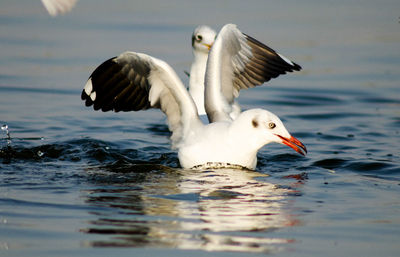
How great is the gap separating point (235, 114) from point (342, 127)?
6.10 ft

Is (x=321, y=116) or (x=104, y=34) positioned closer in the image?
(x=321, y=116)

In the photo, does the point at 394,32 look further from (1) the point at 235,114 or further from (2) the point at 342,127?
(1) the point at 235,114

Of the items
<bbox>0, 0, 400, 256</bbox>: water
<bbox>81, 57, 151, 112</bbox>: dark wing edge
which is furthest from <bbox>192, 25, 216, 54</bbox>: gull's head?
<bbox>81, 57, 151, 112</bbox>: dark wing edge

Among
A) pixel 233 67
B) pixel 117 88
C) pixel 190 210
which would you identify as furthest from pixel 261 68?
pixel 190 210

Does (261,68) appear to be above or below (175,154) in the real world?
above

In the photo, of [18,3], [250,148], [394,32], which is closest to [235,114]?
[250,148]

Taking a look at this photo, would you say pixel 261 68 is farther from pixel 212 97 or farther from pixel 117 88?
pixel 117 88

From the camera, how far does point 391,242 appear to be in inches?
225

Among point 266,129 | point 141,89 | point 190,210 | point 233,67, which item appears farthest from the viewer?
point 233,67

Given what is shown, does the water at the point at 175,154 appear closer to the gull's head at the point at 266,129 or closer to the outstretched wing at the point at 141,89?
the gull's head at the point at 266,129

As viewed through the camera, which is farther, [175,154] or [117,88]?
[175,154]

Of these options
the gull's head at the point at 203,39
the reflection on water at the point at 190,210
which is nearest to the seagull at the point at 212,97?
the reflection on water at the point at 190,210

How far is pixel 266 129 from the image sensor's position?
26.4 ft

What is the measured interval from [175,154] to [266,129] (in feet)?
5.51
